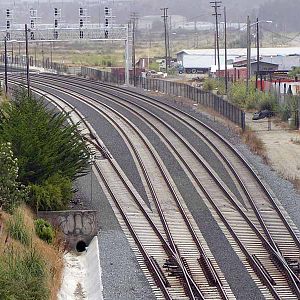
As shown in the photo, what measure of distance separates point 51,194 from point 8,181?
10.4 feet

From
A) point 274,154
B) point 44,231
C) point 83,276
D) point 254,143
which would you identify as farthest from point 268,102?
point 83,276

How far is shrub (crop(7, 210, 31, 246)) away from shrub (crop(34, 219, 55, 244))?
0.85 m

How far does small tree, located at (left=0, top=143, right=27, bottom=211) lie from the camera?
2086 centimetres

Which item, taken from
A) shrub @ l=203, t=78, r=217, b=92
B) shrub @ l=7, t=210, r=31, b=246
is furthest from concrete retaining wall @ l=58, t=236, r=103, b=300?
shrub @ l=203, t=78, r=217, b=92

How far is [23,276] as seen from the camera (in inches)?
646

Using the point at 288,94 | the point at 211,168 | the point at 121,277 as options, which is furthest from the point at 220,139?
the point at 121,277

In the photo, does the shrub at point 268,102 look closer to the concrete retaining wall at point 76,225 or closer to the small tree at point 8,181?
the concrete retaining wall at point 76,225

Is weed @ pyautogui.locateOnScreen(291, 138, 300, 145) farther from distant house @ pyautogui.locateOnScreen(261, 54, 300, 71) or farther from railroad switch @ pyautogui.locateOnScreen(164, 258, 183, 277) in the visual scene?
distant house @ pyautogui.locateOnScreen(261, 54, 300, 71)

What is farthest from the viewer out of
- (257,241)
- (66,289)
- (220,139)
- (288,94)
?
(288,94)

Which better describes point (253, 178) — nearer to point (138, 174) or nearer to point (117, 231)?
point (138, 174)

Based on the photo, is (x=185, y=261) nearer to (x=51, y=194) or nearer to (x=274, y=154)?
(x=51, y=194)

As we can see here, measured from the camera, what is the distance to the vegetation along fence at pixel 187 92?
45.7 m

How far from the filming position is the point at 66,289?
1908cm

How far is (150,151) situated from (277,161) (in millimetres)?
4908
